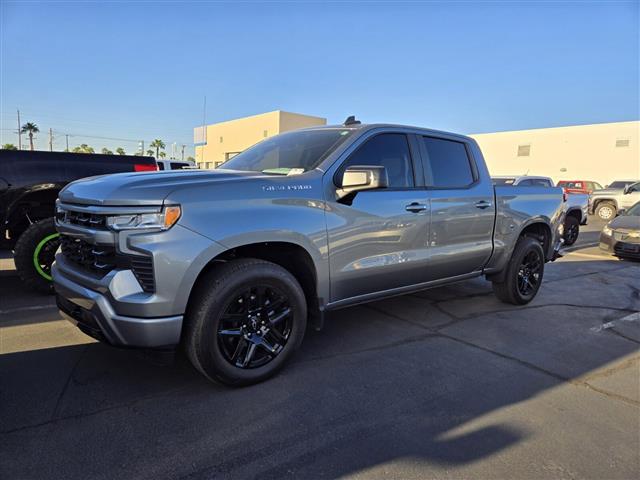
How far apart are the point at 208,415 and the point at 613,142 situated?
3535 cm

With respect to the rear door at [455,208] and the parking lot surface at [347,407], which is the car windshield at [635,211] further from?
the rear door at [455,208]

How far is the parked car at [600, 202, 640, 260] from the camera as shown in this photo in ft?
30.5

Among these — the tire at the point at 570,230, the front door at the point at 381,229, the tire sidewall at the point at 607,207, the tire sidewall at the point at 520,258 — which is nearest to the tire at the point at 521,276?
the tire sidewall at the point at 520,258

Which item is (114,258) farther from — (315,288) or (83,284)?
(315,288)

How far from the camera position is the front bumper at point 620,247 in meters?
9.30

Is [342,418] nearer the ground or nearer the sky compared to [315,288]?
nearer the ground

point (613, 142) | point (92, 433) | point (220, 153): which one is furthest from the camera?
point (220, 153)

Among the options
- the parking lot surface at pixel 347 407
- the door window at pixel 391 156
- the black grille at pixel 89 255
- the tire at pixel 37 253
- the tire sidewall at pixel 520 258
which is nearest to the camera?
the parking lot surface at pixel 347 407

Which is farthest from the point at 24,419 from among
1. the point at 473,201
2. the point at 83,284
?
the point at 473,201

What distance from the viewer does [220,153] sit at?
56.9 m

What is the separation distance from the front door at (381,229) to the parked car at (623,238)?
A: 7.46 meters

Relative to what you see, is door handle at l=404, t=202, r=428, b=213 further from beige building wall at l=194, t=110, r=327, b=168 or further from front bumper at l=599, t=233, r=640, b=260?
beige building wall at l=194, t=110, r=327, b=168

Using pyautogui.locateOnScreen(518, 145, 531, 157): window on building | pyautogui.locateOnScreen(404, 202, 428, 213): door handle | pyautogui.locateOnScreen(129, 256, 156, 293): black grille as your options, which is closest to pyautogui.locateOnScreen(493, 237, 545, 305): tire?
A: pyautogui.locateOnScreen(404, 202, 428, 213): door handle

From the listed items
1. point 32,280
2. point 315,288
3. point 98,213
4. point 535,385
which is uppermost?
point 98,213
